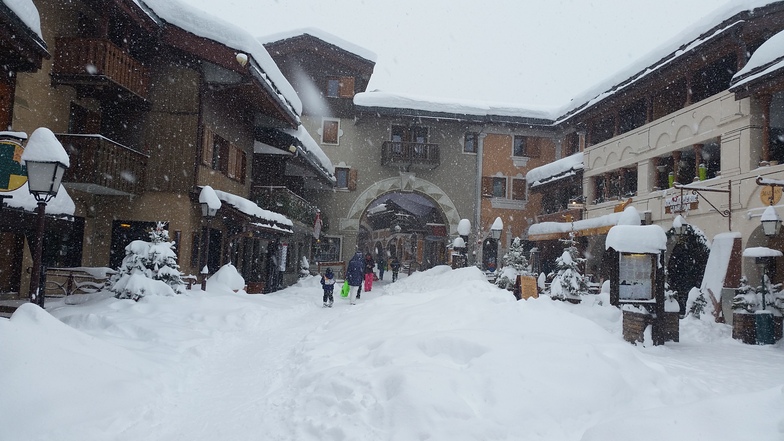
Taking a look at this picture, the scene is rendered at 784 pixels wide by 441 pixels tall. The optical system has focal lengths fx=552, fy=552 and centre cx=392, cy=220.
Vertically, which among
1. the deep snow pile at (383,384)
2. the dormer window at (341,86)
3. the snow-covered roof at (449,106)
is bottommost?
the deep snow pile at (383,384)

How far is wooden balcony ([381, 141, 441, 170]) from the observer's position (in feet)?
103

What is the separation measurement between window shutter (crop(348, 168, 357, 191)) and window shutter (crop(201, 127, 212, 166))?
16321mm

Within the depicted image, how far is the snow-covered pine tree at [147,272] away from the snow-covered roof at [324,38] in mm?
22593

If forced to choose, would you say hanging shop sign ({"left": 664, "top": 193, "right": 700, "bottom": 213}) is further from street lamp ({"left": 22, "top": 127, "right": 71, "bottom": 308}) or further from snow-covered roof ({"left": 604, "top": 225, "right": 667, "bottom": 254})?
street lamp ({"left": 22, "top": 127, "right": 71, "bottom": 308})

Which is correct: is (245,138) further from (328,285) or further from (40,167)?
(40,167)

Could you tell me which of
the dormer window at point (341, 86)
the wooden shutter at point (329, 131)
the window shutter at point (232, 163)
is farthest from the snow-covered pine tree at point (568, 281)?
the dormer window at point (341, 86)

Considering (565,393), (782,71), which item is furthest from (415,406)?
(782,71)

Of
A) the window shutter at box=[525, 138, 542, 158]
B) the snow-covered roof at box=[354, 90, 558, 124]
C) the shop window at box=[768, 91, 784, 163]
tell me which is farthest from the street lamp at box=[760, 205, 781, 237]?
the window shutter at box=[525, 138, 542, 158]

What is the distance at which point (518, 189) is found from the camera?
3297cm

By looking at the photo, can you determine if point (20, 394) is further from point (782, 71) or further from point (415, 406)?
point (782, 71)

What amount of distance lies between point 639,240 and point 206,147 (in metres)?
11.5

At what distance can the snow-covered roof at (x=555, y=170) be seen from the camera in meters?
26.6

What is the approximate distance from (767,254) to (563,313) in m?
7.02

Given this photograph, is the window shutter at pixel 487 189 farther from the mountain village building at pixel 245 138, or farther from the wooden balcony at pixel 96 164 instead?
the wooden balcony at pixel 96 164
